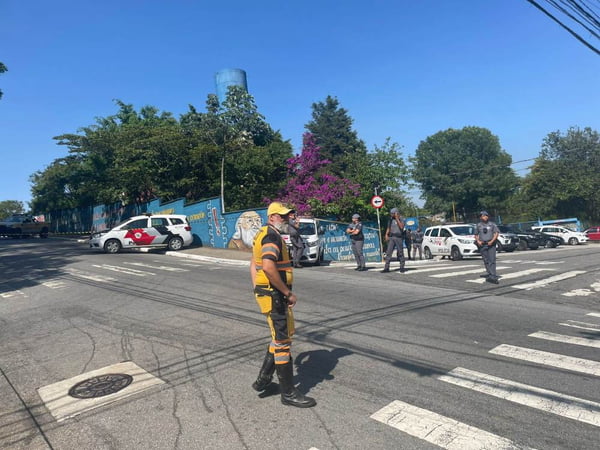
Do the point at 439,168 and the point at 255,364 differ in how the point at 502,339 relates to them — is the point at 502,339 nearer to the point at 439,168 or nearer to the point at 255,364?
the point at 255,364

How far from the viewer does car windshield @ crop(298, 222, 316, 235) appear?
645 inches

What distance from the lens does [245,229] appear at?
70.3ft

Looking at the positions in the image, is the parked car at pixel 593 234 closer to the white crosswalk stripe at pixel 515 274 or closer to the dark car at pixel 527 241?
the dark car at pixel 527 241

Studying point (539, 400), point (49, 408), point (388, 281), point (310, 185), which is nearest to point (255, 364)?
point (49, 408)

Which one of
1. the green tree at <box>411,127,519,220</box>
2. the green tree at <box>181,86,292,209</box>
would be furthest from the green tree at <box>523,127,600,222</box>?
the green tree at <box>181,86,292,209</box>

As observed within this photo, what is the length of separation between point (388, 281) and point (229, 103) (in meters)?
32.1

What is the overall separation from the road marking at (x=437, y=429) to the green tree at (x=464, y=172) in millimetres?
60714

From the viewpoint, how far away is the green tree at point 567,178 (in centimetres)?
4962

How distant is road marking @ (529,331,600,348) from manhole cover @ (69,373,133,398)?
5.35m

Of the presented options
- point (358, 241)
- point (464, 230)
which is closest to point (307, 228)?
point (358, 241)

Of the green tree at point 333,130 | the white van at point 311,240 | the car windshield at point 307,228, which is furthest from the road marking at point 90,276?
the green tree at point 333,130

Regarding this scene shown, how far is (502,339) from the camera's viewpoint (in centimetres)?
601

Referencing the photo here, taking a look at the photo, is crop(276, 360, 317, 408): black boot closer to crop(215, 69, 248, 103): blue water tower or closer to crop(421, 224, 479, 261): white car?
crop(421, 224, 479, 261): white car

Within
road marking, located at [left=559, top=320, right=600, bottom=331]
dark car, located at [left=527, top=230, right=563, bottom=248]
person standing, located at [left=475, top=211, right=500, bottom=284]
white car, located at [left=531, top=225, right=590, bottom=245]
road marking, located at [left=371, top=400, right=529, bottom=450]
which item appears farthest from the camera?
white car, located at [left=531, top=225, right=590, bottom=245]
